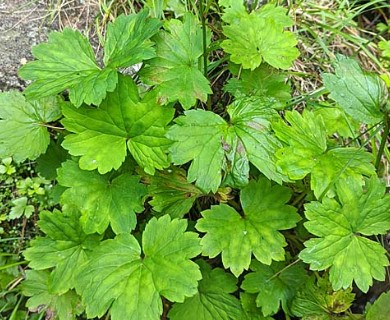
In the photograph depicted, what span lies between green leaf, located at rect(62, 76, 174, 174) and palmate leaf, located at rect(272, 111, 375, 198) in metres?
0.39

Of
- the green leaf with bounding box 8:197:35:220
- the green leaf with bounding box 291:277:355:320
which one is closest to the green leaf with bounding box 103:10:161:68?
the green leaf with bounding box 8:197:35:220

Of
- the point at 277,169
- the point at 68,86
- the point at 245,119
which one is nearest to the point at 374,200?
the point at 277,169

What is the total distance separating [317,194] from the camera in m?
1.65

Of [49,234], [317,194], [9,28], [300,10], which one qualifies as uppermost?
[9,28]

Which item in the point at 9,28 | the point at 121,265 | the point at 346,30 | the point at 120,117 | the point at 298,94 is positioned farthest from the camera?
the point at 346,30

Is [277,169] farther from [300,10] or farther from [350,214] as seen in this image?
[300,10]

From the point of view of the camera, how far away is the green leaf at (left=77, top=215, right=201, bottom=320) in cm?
156

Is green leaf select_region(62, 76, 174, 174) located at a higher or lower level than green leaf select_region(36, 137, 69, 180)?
higher

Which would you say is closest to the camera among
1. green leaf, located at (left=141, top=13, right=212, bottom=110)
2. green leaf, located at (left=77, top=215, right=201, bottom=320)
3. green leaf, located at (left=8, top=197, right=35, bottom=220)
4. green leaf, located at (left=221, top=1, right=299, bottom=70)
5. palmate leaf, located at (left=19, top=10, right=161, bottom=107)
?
green leaf, located at (left=77, top=215, right=201, bottom=320)

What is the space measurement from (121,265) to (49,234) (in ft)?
1.16

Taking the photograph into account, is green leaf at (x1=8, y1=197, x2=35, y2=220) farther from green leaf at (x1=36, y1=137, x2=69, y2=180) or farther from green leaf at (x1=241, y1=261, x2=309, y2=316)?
green leaf at (x1=241, y1=261, x2=309, y2=316)

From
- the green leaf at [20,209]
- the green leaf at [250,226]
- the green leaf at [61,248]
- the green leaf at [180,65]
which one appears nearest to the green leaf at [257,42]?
the green leaf at [180,65]

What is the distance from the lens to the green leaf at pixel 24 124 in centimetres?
182

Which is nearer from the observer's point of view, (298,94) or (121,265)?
(121,265)
